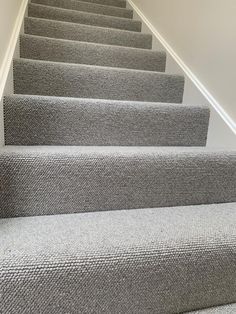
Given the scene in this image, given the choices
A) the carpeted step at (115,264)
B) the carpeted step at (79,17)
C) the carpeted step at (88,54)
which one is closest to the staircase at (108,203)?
the carpeted step at (115,264)

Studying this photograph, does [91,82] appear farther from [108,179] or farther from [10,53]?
[108,179]

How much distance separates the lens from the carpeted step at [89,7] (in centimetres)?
234

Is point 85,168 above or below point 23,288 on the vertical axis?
above

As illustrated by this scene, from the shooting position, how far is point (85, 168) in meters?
0.95

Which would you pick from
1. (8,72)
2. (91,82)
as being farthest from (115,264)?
(91,82)

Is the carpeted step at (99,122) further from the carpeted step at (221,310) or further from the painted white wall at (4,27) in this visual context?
the carpeted step at (221,310)

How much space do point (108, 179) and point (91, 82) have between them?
25.1 inches

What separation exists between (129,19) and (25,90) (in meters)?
1.40

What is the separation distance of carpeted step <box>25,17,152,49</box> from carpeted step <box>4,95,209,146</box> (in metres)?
0.90

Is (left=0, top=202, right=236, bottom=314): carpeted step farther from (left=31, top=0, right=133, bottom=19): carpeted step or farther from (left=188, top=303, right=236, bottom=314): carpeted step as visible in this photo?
(left=31, top=0, right=133, bottom=19): carpeted step

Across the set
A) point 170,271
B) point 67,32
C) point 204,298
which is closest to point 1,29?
point 67,32

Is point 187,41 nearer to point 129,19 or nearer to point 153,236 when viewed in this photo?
point 129,19

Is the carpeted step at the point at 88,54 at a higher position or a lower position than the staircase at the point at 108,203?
higher

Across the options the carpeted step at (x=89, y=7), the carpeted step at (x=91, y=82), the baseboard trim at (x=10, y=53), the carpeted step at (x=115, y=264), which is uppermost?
the carpeted step at (x=89, y=7)
